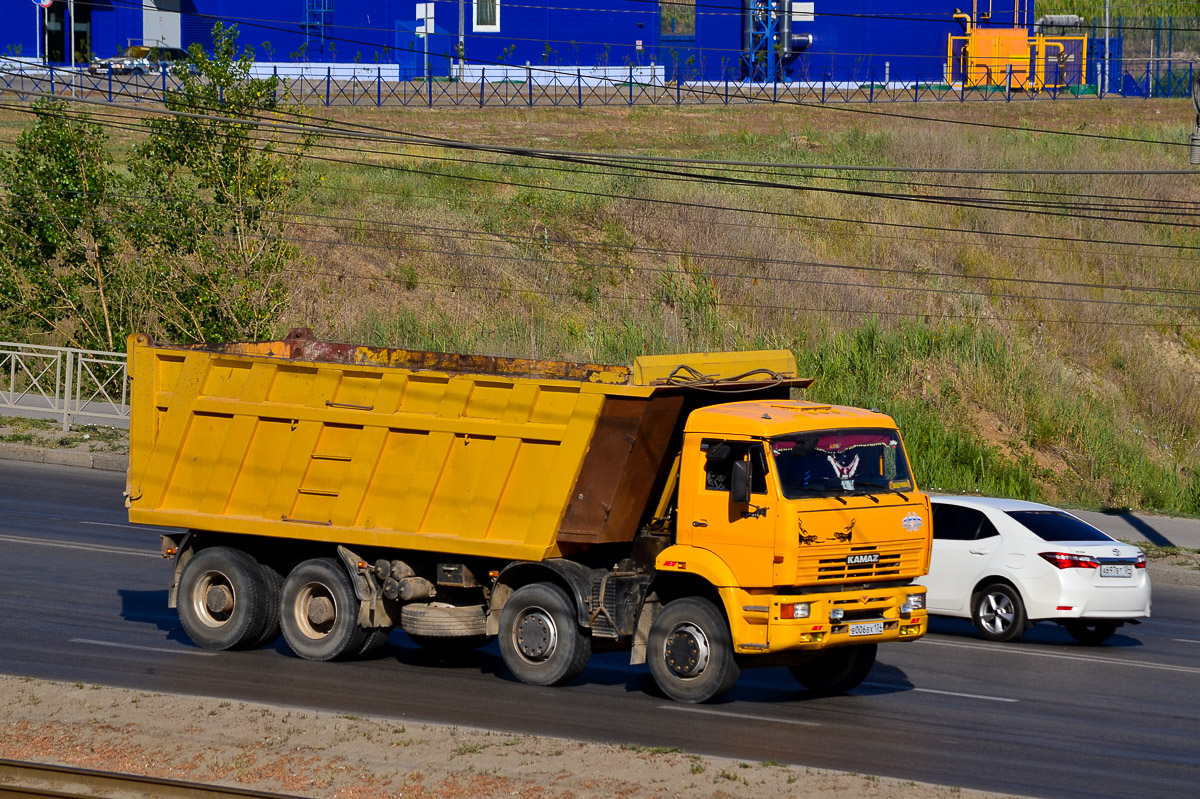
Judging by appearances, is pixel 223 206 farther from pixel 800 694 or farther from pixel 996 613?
pixel 800 694

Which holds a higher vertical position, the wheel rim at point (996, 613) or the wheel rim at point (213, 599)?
the wheel rim at point (213, 599)

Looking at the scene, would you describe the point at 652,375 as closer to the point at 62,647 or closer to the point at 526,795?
the point at 526,795

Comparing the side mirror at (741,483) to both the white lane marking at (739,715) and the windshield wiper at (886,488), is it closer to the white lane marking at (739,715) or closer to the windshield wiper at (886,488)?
the windshield wiper at (886,488)

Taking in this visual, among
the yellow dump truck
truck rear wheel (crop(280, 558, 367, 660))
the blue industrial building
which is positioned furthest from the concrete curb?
the blue industrial building

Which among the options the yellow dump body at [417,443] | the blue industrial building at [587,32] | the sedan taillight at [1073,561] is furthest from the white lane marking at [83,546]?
the blue industrial building at [587,32]

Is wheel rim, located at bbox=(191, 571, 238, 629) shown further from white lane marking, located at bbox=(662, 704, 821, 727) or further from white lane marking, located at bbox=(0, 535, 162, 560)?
white lane marking, located at bbox=(0, 535, 162, 560)

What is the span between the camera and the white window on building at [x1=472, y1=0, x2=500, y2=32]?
62250 millimetres

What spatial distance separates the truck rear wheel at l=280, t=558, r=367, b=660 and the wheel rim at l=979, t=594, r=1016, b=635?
22.5ft

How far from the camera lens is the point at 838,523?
10977 mm

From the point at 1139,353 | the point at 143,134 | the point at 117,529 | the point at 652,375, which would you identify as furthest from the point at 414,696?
the point at 143,134

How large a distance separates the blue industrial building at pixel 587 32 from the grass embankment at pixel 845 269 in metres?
8.74

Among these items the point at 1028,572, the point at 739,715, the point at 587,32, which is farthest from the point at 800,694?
the point at 587,32

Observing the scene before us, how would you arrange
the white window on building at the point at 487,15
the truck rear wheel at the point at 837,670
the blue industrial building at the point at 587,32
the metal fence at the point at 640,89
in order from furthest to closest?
1. the white window on building at the point at 487,15
2. the blue industrial building at the point at 587,32
3. the metal fence at the point at 640,89
4. the truck rear wheel at the point at 837,670

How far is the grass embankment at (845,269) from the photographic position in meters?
31.0
